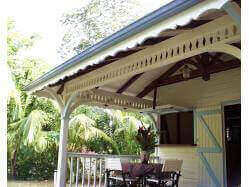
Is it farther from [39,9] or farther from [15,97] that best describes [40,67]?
[39,9]

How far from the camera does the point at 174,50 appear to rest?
406cm

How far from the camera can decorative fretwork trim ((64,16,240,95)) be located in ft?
11.1

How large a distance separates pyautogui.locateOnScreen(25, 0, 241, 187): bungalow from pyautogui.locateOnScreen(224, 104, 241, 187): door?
2 cm

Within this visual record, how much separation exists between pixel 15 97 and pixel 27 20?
9.50 m

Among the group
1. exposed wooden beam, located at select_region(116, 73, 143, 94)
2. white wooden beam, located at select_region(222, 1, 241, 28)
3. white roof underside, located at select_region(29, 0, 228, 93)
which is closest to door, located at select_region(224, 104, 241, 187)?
exposed wooden beam, located at select_region(116, 73, 143, 94)

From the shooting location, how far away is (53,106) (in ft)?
42.1

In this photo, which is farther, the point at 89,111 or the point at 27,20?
the point at 27,20

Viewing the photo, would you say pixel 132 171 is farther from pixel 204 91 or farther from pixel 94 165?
pixel 204 91

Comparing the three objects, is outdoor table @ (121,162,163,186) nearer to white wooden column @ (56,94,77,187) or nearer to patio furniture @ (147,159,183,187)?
patio furniture @ (147,159,183,187)

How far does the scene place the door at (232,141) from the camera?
6.58 meters

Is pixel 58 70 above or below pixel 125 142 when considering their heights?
above

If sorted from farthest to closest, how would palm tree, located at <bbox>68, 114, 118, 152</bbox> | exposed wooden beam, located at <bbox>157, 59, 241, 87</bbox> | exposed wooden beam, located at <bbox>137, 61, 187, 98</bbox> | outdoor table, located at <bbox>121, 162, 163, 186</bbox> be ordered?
palm tree, located at <bbox>68, 114, 118, 152</bbox> < exposed wooden beam, located at <bbox>137, 61, 187, 98</bbox> < exposed wooden beam, located at <bbox>157, 59, 241, 87</bbox> < outdoor table, located at <bbox>121, 162, 163, 186</bbox>

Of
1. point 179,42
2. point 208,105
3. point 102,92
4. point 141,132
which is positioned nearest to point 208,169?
point 208,105

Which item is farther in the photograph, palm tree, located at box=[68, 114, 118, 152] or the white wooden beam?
palm tree, located at box=[68, 114, 118, 152]
